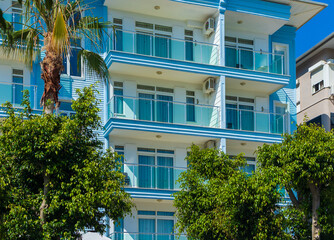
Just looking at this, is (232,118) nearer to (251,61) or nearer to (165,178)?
(251,61)

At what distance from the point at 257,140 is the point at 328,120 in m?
8.50

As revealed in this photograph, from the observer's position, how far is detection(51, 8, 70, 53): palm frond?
21.3m

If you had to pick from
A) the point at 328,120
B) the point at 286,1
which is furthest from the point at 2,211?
the point at 328,120

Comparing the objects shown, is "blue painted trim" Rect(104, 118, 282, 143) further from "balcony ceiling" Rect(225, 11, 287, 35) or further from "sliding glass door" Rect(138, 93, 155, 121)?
"balcony ceiling" Rect(225, 11, 287, 35)

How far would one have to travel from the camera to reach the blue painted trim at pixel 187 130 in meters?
30.8

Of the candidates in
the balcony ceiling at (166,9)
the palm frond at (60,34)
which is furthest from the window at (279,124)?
the palm frond at (60,34)

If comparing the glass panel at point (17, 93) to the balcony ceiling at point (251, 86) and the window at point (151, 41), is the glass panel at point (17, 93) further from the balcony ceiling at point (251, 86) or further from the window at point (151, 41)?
the balcony ceiling at point (251, 86)

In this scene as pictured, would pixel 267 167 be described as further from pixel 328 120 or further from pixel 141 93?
pixel 328 120

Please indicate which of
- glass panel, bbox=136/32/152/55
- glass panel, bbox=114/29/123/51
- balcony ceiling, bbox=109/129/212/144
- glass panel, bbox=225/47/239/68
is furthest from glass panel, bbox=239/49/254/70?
glass panel, bbox=114/29/123/51

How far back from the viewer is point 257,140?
3312 centimetres

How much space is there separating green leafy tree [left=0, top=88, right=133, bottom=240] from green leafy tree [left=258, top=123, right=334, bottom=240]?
228 inches

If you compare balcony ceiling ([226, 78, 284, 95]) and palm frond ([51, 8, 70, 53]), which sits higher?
balcony ceiling ([226, 78, 284, 95])

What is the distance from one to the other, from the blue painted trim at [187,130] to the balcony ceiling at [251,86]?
8.37 ft

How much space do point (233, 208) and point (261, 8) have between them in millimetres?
14633
